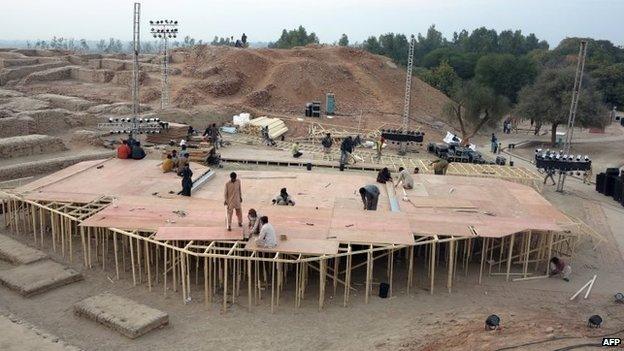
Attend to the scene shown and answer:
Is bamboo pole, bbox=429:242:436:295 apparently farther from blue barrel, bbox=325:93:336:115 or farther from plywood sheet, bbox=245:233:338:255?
blue barrel, bbox=325:93:336:115

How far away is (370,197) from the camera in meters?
16.7

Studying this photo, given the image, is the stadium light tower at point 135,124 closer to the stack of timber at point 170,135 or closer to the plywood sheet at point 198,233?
the stack of timber at point 170,135

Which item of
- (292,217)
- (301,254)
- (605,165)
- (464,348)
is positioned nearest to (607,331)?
(464,348)

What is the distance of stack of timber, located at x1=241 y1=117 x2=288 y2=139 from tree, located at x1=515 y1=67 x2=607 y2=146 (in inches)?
690

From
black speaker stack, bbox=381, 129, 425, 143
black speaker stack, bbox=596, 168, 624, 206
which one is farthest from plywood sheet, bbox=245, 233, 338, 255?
black speaker stack, bbox=381, 129, 425, 143

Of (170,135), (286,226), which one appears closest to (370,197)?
(286,226)

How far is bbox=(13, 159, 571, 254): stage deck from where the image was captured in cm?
1452

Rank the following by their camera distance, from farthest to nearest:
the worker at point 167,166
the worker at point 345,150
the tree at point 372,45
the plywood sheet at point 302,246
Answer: the tree at point 372,45 < the worker at point 345,150 < the worker at point 167,166 < the plywood sheet at point 302,246

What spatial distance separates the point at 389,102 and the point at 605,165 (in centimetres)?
1762

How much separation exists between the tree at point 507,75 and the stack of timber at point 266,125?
107 feet

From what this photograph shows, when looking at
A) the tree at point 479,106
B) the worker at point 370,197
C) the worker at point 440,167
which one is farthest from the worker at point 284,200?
the tree at point 479,106

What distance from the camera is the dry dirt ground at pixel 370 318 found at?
11789mm

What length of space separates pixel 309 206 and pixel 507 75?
168 feet

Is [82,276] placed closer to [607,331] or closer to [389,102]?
[607,331]
